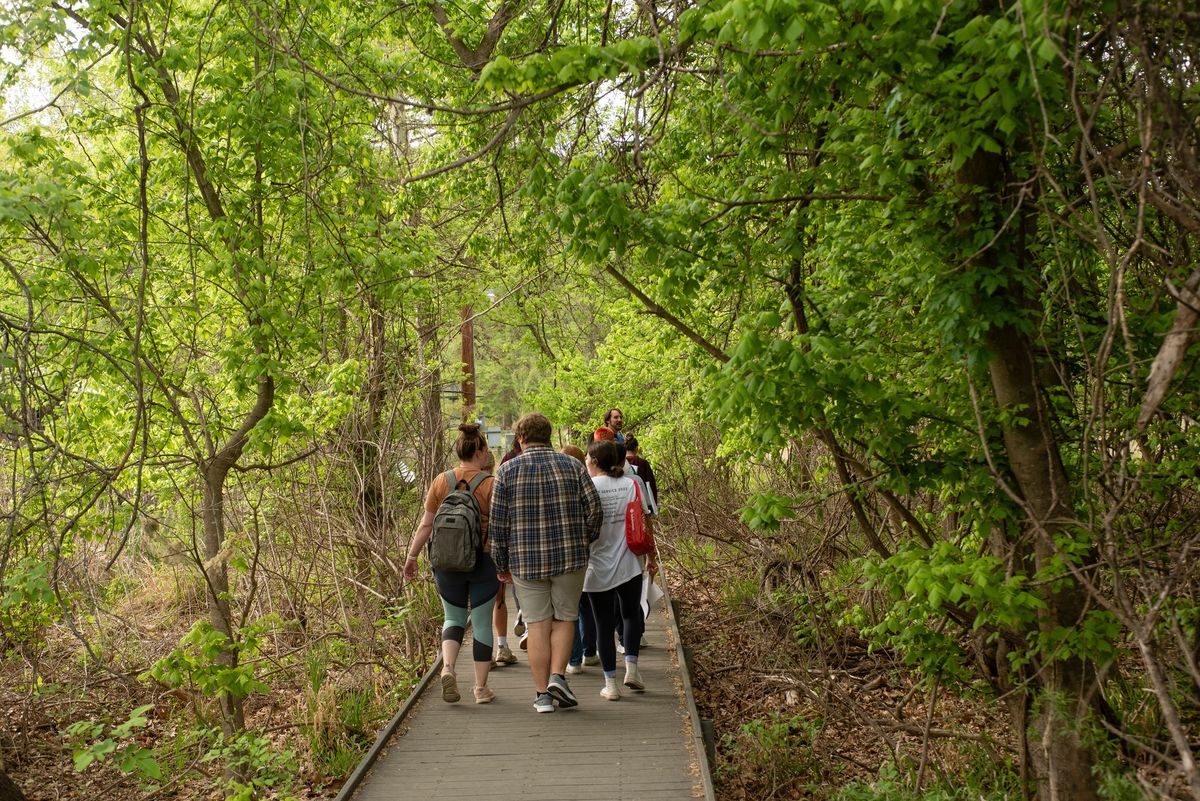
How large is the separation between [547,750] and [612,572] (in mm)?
1358

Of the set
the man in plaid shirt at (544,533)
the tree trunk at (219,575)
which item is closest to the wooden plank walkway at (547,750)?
the man in plaid shirt at (544,533)

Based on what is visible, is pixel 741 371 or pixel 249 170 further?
pixel 249 170

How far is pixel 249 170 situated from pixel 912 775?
7.46m

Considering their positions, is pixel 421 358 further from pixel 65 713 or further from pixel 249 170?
pixel 65 713

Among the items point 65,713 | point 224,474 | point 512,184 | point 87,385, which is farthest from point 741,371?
point 65,713

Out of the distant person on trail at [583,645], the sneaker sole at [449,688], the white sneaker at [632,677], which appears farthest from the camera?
the distant person on trail at [583,645]

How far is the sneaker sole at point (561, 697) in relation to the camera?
6734 mm

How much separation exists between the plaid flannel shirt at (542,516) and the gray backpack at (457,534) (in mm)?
174

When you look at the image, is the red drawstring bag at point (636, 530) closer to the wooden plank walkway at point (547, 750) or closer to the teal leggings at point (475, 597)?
the teal leggings at point (475, 597)

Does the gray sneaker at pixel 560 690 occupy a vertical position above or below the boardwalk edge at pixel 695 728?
above

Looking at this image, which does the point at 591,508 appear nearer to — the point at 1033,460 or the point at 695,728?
the point at 695,728

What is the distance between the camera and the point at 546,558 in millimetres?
6355

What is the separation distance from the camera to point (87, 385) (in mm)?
9078

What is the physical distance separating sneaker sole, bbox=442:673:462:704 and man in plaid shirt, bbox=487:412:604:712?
0.78 metres
